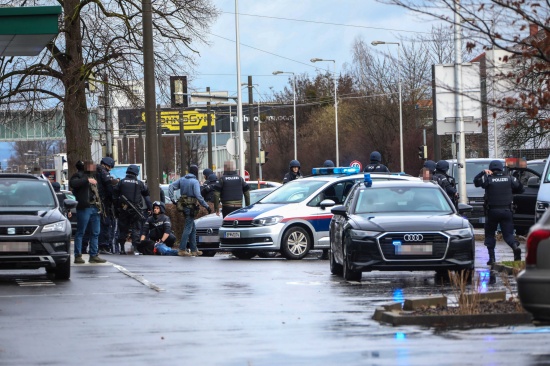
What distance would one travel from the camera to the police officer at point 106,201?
81.3 feet

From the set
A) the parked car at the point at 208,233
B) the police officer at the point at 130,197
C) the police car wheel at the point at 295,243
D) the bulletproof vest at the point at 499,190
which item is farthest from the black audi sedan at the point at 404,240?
the parked car at the point at 208,233

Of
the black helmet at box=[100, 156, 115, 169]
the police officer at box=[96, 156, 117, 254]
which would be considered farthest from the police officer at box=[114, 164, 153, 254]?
the black helmet at box=[100, 156, 115, 169]

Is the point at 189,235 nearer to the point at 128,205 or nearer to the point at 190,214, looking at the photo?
the point at 190,214

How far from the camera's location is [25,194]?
18750 mm

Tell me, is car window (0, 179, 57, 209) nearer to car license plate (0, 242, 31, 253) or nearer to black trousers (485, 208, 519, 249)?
car license plate (0, 242, 31, 253)

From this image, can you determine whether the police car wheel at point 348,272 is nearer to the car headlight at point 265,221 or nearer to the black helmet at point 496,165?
the black helmet at point 496,165

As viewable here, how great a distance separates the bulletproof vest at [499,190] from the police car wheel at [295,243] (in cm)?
466

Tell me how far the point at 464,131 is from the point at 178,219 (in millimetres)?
7434

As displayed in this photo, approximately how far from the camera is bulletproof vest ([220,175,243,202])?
85.9ft

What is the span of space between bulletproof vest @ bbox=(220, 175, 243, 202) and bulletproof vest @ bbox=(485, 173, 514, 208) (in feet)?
25.3

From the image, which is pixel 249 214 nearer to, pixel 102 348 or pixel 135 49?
pixel 135 49

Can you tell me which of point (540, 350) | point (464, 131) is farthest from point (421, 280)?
point (464, 131)

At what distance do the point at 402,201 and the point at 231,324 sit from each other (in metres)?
6.40

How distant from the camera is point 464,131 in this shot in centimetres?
2884
